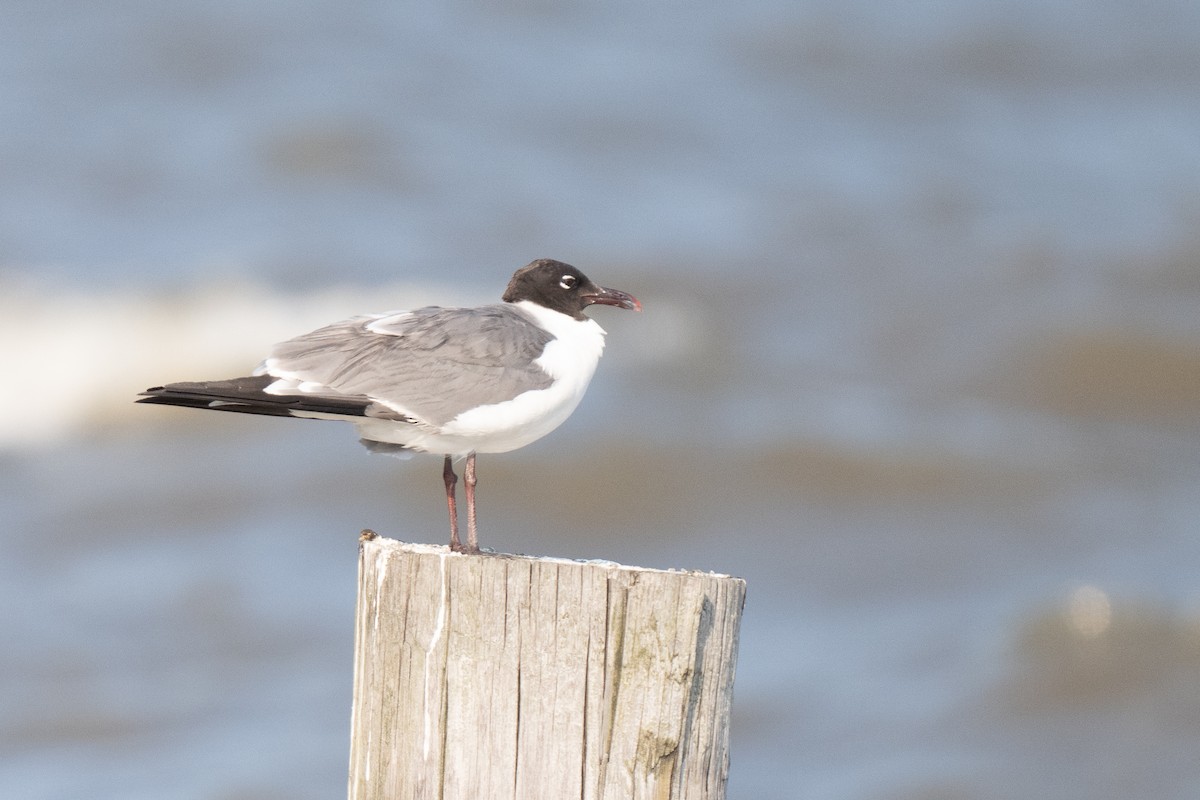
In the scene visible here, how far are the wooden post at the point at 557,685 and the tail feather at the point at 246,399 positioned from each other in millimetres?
798

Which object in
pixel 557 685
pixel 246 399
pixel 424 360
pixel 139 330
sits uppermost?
pixel 139 330

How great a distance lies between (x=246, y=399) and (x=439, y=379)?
0.70m

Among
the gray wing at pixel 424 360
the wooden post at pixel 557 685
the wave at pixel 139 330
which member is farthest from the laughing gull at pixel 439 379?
the wave at pixel 139 330

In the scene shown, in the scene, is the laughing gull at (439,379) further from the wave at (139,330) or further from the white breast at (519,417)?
the wave at (139,330)

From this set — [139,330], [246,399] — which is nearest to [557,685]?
[246,399]

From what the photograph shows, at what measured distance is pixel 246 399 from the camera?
4.25 meters

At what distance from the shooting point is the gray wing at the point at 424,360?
15.2ft

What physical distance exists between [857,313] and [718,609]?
12167 mm

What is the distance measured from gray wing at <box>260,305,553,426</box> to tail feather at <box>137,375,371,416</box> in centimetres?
5

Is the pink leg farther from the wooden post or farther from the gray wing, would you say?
the wooden post

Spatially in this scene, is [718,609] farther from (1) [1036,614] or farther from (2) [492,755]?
(1) [1036,614]

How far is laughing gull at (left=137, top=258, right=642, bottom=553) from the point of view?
15.0 feet

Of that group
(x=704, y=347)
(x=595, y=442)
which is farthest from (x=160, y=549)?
(x=704, y=347)

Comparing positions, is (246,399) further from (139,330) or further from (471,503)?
(139,330)
